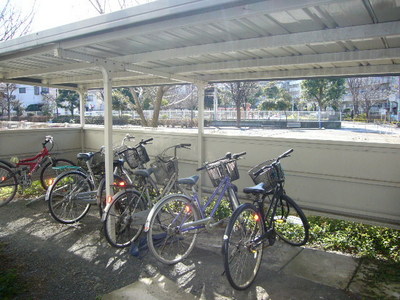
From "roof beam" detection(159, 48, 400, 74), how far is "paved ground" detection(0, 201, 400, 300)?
2160 millimetres

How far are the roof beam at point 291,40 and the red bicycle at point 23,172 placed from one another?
2814 mm

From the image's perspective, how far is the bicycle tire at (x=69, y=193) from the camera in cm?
459

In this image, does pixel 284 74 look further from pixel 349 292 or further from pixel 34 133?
pixel 34 133

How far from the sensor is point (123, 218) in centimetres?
391

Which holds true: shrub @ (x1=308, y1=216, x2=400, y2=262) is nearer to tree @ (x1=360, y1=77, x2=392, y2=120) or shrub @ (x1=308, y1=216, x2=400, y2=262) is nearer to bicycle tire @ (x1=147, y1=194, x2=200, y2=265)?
bicycle tire @ (x1=147, y1=194, x2=200, y2=265)

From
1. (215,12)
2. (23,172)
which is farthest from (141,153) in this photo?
(215,12)

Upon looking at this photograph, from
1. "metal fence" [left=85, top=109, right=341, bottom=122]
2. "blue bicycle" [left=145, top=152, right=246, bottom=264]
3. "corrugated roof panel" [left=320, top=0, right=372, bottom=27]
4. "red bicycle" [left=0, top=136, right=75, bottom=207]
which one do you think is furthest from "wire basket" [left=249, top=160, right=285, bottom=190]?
"metal fence" [left=85, top=109, right=341, bottom=122]

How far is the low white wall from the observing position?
406cm

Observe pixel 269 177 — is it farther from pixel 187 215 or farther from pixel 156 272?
pixel 156 272

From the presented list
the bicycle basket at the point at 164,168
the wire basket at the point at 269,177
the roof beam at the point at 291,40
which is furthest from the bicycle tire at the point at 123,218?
the roof beam at the point at 291,40

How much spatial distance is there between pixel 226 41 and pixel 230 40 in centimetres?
4

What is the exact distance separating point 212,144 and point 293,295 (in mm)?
2923

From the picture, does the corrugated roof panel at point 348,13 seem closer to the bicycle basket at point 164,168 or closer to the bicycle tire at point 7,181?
the bicycle basket at point 164,168

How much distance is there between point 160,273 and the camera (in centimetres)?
327
